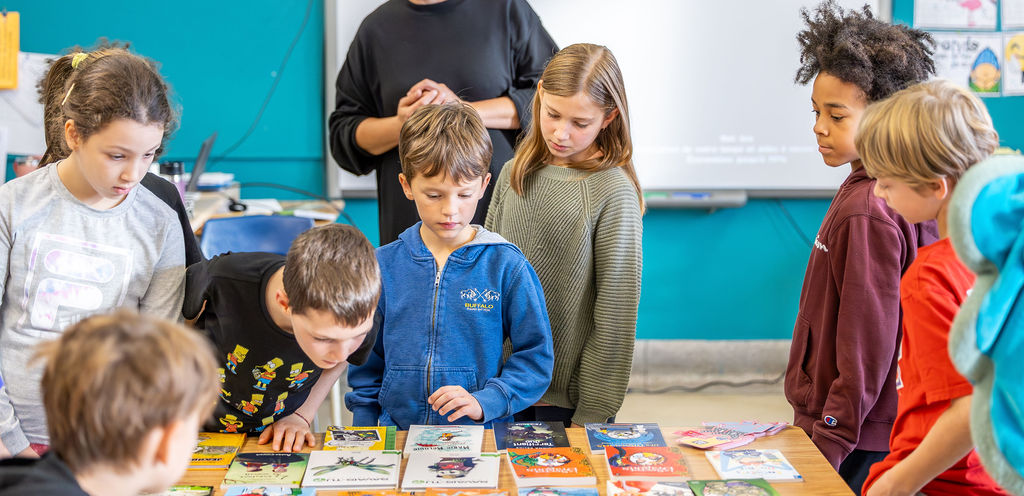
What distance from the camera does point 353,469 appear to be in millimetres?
1309

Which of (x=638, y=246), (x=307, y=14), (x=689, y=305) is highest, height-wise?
(x=307, y=14)

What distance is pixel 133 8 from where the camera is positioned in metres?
3.34

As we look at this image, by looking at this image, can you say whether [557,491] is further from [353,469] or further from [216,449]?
[216,449]

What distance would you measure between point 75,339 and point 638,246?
113 centimetres

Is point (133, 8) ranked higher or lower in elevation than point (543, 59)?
higher

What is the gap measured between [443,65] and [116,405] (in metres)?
1.47

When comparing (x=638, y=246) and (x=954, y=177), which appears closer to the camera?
(x=954, y=177)

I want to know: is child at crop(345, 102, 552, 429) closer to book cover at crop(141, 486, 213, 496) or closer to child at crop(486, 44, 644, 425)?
child at crop(486, 44, 644, 425)

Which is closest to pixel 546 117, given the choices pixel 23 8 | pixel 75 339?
pixel 75 339

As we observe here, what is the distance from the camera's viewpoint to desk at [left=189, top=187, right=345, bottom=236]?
2.71 meters

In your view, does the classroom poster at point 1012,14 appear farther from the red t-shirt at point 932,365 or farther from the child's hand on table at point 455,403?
the child's hand on table at point 455,403

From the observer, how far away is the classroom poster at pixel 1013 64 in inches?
136

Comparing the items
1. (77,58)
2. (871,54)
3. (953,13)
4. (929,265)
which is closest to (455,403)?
(929,265)

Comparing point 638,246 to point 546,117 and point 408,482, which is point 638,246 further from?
point 408,482
